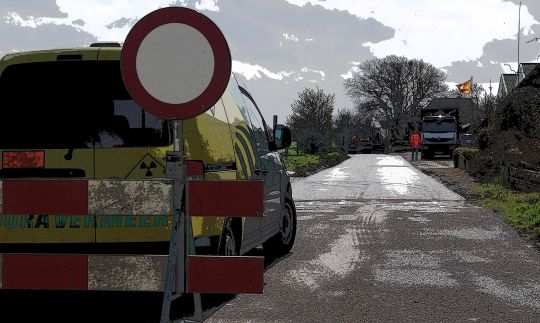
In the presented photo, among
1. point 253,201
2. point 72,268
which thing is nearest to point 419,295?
point 253,201

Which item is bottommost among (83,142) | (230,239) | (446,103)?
(230,239)

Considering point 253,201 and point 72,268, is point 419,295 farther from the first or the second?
point 72,268

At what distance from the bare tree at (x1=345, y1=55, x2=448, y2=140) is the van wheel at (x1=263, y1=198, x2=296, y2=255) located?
262 feet

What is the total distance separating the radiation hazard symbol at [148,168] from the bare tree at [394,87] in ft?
275

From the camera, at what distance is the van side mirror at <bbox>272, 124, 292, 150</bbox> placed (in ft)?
27.3

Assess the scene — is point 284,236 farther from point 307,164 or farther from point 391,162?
point 391,162

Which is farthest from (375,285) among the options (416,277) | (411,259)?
(411,259)

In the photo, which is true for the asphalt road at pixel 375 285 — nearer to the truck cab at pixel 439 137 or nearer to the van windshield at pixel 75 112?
the van windshield at pixel 75 112

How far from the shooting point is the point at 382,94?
89.2m

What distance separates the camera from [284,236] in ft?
29.3

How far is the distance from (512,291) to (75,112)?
3.97 metres

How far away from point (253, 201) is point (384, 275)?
333cm

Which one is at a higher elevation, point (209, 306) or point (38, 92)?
point (38, 92)

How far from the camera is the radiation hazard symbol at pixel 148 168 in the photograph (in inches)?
208
